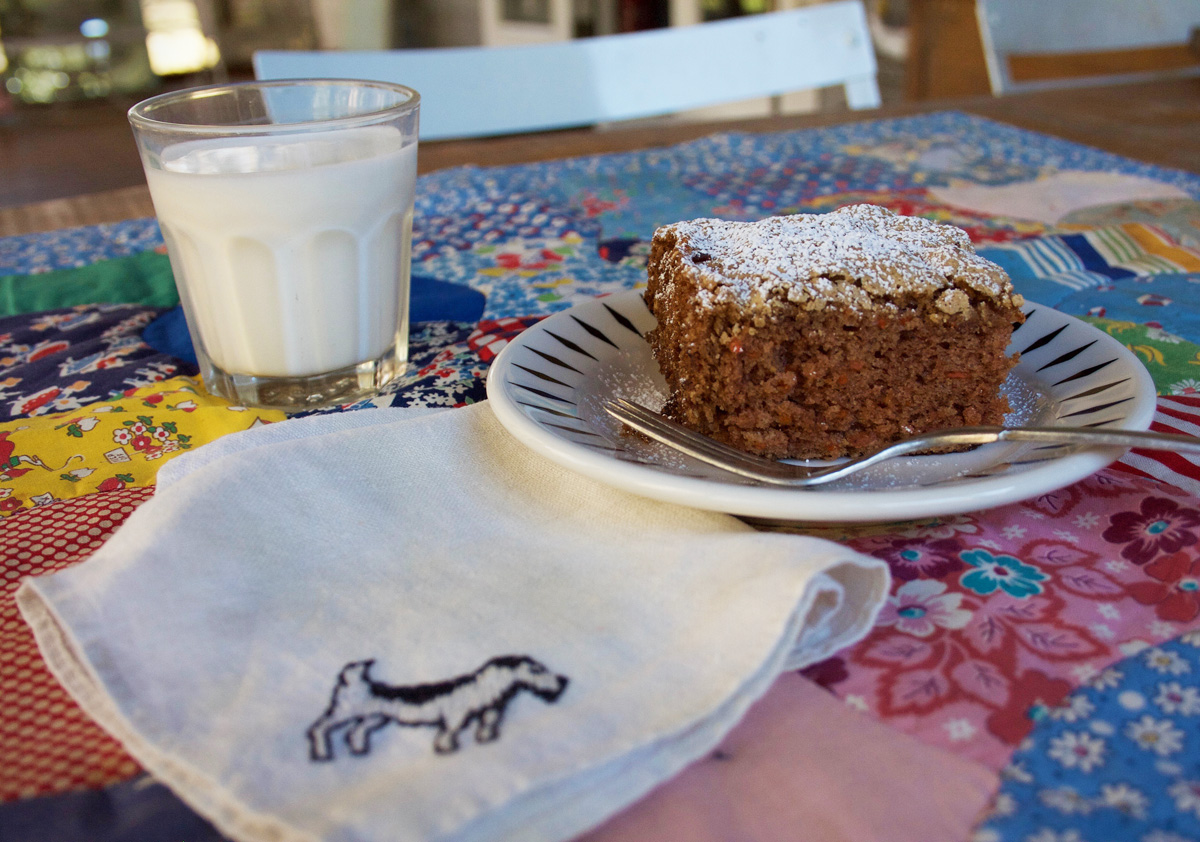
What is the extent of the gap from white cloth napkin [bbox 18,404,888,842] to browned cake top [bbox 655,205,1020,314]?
0.23 m

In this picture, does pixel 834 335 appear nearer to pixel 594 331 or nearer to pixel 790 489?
pixel 790 489

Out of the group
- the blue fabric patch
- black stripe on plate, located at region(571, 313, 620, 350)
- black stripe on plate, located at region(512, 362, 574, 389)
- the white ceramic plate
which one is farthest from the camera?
black stripe on plate, located at region(571, 313, 620, 350)

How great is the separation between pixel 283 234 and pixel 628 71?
1.59 m

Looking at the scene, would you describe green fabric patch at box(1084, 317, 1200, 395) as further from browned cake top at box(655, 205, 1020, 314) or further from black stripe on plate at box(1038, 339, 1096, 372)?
browned cake top at box(655, 205, 1020, 314)

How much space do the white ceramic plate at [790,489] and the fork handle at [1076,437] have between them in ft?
0.04

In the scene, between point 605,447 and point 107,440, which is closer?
point 605,447

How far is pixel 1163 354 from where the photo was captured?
97cm

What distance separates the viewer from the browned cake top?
30.1 inches

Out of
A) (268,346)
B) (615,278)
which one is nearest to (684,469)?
(268,346)

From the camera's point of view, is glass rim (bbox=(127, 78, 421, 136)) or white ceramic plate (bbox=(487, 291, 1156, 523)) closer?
white ceramic plate (bbox=(487, 291, 1156, 523))

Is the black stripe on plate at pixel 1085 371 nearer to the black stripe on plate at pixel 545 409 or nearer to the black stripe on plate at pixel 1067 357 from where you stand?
the black stripe on plate at pixel 1067 357

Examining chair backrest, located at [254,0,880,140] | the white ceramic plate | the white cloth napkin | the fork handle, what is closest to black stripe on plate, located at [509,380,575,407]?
the white ceramic plate

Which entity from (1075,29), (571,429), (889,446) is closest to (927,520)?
(889,446)

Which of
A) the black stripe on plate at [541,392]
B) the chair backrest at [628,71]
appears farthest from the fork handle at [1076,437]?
the chair backrest at [628,71]
